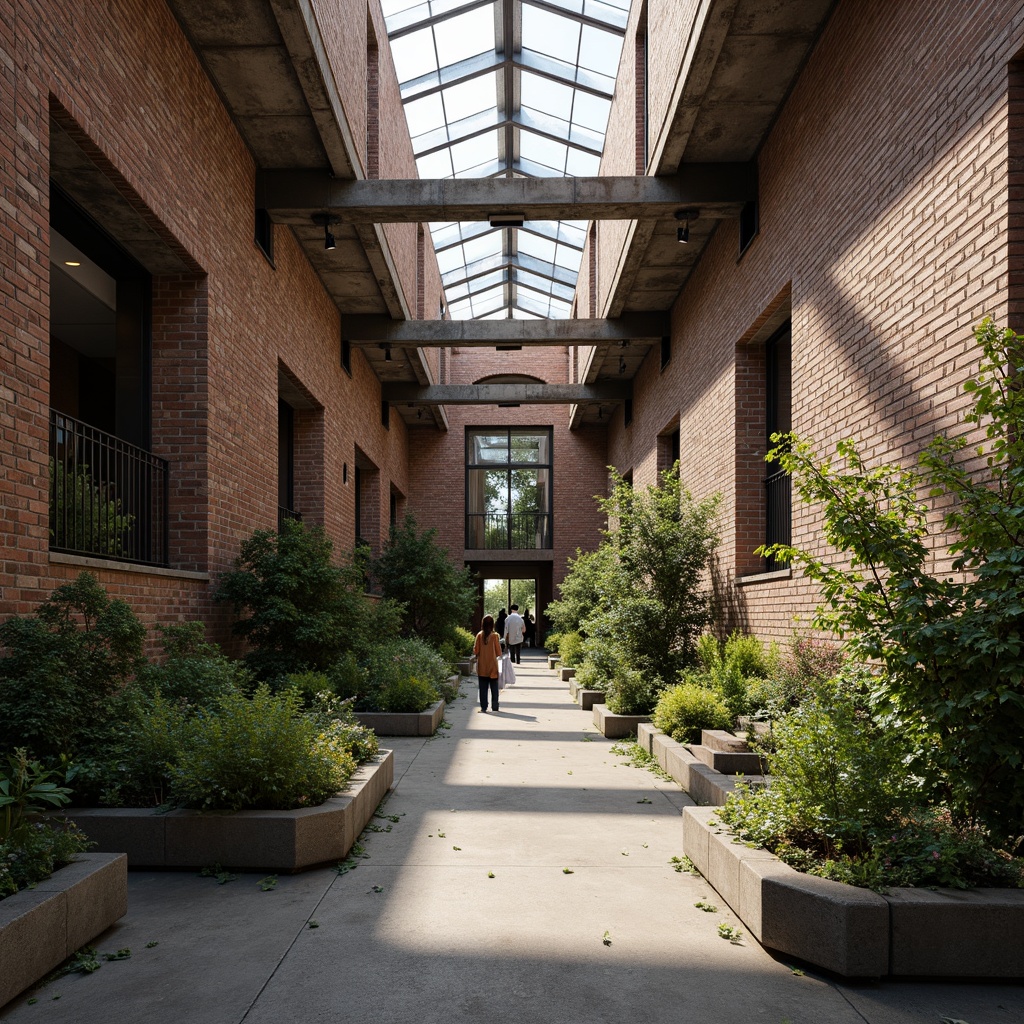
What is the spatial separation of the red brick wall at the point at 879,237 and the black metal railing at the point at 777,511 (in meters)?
0.24

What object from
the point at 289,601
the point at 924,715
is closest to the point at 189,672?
the point at 289,601

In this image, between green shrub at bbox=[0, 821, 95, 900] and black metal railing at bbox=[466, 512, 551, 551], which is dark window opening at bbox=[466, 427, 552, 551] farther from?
green shrub at bbox=[0, 821, 95, 900]

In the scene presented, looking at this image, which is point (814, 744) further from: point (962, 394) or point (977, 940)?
point (962, 394)

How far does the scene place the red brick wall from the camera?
5.27 meters

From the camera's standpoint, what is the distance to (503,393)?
20.2m

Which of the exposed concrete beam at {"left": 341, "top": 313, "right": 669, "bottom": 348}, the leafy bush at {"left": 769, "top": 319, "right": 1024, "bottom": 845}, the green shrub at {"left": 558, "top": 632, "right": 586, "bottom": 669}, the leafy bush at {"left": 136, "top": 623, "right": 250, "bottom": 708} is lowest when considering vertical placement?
the green shrub at {"left": 558, "top": 632, "right": 586, "bottom": 669}

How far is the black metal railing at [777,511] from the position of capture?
32.4 feet

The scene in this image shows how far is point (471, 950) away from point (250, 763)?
5.56 feet

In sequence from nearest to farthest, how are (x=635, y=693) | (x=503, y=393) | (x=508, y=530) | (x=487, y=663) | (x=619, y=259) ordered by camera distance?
(x=635, y=693), (x=487, y=663), (x=619, y=259), (x=503, y=393), (x=508, y=530)

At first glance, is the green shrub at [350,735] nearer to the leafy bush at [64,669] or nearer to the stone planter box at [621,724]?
the leafy bush at [64,669]

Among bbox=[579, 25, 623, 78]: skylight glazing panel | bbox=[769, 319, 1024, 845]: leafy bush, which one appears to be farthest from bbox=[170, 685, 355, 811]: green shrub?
bbox=[579, 25, 623, 78]: skylight glazing panel

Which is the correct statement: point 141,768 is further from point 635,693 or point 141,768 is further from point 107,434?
point 635,693

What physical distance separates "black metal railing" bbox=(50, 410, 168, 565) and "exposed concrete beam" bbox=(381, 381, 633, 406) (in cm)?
1203

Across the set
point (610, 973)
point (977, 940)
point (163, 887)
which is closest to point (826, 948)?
point (977, 940)
